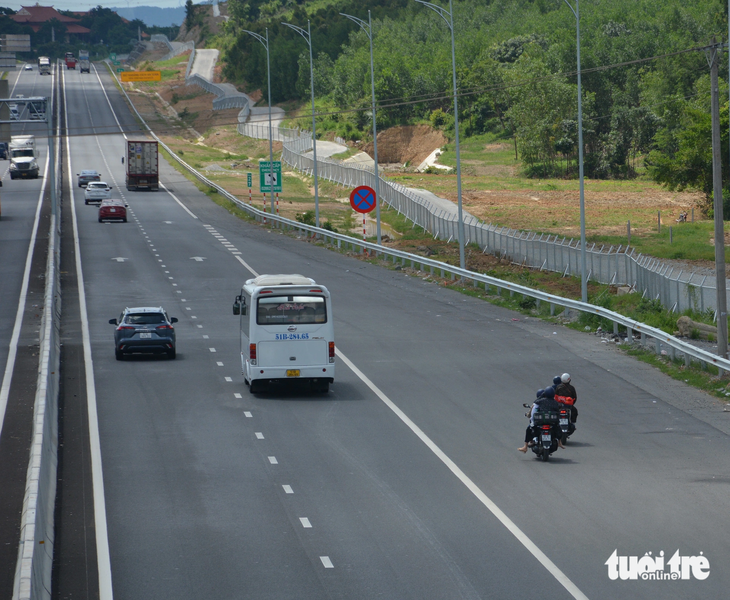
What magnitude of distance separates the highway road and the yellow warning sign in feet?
463

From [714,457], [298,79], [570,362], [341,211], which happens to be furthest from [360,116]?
[714,457]

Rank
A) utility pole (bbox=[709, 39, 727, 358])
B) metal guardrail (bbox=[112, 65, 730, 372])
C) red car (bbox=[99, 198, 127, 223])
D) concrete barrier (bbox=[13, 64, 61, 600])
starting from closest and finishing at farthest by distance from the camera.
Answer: concrete barrier (bbox=[13, 64, 61, 600])
utility pole (bbox=[709, 39, 727, 358])
metal guardrail (bbox=[112, 65, 730, 372])
red car (bbox=[99, 198, 127, 223])

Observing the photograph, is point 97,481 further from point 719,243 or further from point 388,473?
point 719,243

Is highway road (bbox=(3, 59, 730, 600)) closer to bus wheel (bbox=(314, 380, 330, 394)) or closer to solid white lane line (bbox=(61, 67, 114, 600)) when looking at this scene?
solid white lane line (bbox=(61, 67, 114, 600))

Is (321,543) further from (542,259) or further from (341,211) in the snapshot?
(341,211)

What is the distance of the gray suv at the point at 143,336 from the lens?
27781 mm

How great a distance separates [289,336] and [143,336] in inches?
234

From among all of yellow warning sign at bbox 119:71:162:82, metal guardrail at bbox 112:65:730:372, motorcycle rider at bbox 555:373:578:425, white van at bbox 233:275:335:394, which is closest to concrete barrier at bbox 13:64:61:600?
white van at bbox 233:275:335:394

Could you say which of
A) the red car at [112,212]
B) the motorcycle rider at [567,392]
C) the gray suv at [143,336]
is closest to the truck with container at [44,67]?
the red car at [112,212]

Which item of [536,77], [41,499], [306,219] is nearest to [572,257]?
[306,219]

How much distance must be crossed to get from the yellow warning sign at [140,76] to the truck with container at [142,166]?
91827 mm

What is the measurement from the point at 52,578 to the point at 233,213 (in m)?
57.3

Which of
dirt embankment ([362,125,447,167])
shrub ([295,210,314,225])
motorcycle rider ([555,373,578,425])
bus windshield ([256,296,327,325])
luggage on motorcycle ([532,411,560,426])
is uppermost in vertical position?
dirt embankment ([362,125,447,167])

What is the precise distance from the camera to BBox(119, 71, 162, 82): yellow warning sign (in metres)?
169
